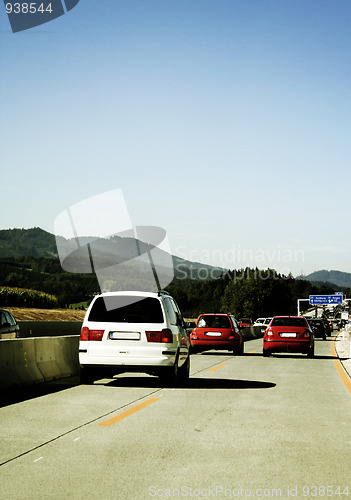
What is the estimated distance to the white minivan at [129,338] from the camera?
13.5 m

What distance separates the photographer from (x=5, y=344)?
13.2 metres

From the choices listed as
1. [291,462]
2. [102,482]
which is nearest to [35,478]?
[102,482]

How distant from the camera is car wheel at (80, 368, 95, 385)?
13885 millimetres

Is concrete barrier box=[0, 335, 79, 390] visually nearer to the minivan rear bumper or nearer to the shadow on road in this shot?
the shadow on road

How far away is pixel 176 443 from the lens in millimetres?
7801

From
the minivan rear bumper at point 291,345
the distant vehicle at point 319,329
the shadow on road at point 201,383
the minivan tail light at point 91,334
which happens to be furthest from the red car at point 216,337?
the distant vehicle at point 319,329

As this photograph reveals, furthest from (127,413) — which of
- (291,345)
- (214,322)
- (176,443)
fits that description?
(214,322)

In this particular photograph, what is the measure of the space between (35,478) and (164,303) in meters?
8.27

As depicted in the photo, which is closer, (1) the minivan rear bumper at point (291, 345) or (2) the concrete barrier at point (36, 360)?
(2) the concrete barrier at point (36, 360)

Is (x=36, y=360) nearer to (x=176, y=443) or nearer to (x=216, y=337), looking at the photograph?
(x=176, y=443)

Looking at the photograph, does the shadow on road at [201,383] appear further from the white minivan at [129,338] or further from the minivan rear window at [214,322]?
the minivan rear window at [214,322]

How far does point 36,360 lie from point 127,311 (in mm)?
2348

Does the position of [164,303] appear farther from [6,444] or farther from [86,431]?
[6,444]

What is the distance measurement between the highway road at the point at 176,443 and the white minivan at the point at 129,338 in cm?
43
